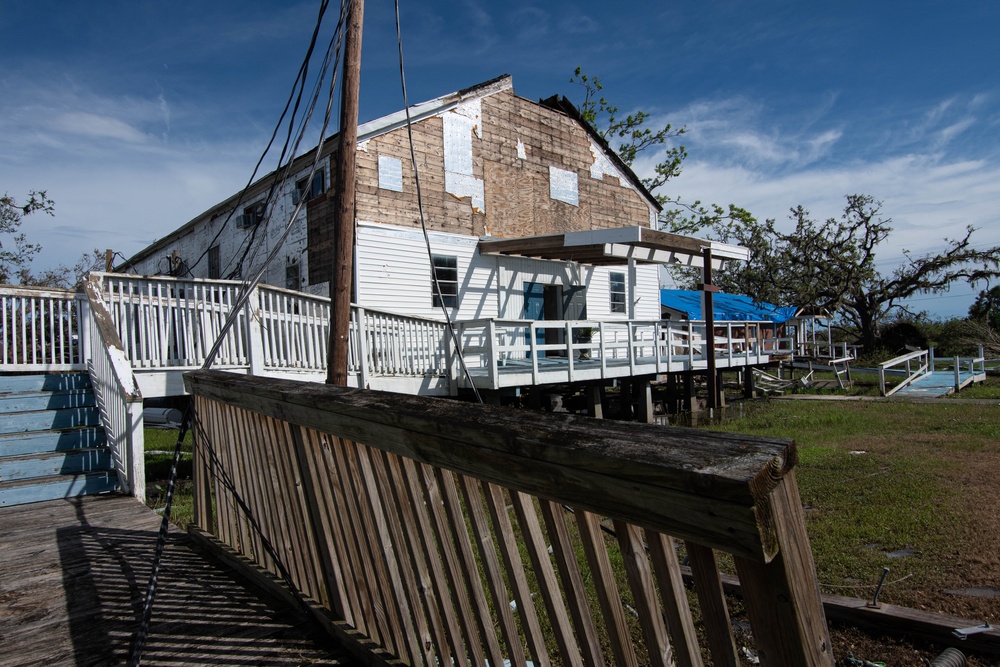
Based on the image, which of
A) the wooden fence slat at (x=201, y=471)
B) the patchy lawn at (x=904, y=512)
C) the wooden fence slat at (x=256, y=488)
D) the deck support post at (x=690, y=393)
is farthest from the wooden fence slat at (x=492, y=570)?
the deck support post at (x=690, y=393)

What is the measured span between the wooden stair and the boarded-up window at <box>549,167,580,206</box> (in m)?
12.9

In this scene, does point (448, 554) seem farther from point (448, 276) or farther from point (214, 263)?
point (214, 263)

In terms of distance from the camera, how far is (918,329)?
32.6 metres

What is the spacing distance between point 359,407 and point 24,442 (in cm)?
593

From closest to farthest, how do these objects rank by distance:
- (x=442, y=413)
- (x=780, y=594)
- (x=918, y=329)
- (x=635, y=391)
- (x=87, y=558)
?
1. (x=780, y=594)
2. (x=442, y=413)
3. (x=87, y=558)
4. (x=635, y=391)
5. (x=918, y=329)

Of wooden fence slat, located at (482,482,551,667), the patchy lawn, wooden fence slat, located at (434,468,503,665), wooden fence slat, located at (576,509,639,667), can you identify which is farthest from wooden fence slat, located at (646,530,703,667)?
the patchy lawn

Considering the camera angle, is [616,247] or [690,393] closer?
[616,247]

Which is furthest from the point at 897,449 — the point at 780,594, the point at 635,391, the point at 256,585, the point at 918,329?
the point at 918,329

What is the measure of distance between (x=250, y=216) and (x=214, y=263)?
3179 millimetres

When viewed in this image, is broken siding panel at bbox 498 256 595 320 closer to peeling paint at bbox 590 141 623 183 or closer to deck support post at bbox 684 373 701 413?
peeling paint at bbox 590 141 623 183

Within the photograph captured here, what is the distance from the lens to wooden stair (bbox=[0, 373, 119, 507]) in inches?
232

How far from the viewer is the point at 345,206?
616 centimetres

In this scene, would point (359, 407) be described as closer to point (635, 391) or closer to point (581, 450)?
point (581, 450)

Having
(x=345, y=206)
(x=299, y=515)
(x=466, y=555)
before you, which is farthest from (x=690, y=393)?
(x=466, y=555)
